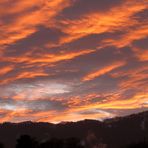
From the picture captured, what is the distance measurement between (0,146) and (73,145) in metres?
31.1

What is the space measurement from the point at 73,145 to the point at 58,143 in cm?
667

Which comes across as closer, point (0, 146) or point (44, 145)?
point (0, 146)

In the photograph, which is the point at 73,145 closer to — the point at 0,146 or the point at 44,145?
the point at 44,145

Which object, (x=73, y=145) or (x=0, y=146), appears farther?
(x=73, y=145)

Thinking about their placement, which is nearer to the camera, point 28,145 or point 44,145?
point 28,145

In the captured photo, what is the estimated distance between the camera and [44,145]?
189750 millimetres

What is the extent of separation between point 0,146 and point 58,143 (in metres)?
28.0

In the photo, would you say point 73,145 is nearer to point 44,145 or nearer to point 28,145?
point 44,145

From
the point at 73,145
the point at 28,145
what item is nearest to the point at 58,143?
the point at 73,145

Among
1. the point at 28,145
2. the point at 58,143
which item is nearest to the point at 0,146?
the point at 28,145

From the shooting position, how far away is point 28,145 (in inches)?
6914

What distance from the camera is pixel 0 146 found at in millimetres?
175875

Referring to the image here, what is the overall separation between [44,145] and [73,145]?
11.6 metres

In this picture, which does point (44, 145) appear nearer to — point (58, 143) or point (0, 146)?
point (58, 143)
